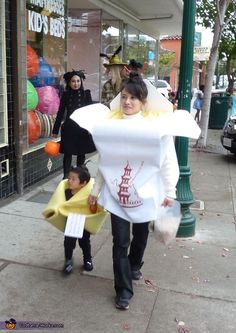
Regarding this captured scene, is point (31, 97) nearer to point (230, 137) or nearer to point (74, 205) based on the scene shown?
point (74, 205)

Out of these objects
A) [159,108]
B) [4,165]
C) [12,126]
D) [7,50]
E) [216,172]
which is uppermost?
[7,50]

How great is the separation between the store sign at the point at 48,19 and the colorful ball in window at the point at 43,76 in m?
0.46

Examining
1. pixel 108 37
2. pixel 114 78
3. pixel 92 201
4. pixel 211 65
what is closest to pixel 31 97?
pixel 114 78

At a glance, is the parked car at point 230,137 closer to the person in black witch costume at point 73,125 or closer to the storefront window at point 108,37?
the storefront window at point 108,37

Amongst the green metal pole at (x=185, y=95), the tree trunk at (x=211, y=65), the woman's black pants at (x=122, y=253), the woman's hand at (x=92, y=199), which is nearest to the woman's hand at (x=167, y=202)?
the woman's black pants at (x=122, y=253)

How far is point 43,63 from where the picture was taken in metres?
7.00

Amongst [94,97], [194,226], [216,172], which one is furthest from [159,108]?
[94,97]

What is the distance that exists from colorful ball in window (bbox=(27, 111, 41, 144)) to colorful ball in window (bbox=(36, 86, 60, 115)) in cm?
28

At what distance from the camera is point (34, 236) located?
15.4ft

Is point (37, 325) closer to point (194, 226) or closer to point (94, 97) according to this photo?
point (194, 226)

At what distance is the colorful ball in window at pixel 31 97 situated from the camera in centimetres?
625

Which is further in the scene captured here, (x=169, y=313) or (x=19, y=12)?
(x=19, y=12)

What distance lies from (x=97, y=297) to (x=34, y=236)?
4.52 ft

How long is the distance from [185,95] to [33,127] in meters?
2.49
